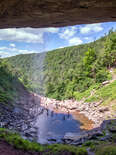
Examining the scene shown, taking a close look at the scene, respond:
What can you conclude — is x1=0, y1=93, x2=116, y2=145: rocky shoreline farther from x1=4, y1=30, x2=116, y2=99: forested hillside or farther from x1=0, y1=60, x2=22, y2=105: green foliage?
x1=4, y1=30, x2=116, y2=99: forested hillside

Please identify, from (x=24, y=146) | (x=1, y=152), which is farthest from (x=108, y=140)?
(x=1, y=152)

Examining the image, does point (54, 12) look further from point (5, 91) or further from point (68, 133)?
point (5, 91)

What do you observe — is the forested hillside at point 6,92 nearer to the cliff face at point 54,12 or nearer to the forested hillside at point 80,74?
the forested hillside at point 80,74

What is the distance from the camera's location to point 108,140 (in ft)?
22.1

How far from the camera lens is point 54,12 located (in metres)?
5.26

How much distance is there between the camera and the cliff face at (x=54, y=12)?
4.77m

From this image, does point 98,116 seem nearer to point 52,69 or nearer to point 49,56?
point 52,69

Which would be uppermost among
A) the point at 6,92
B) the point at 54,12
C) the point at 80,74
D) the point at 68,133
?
the point at 54,12

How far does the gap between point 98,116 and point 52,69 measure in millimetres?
34307

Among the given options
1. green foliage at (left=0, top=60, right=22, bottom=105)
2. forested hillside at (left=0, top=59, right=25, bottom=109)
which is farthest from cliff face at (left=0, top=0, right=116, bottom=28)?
green foliage at (left=0, top=60, right=22, bottom=105)

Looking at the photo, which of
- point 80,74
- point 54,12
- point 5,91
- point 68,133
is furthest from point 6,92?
point 80,74

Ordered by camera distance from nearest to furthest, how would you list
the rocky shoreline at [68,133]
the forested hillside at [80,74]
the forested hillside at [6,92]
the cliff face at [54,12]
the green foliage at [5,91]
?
the cliff face at [54,12] < the rocky shoreline at [68,133] < the forested hillside at [6,92] < the green foliage at [5,91] < the forested hillside at [80,74]

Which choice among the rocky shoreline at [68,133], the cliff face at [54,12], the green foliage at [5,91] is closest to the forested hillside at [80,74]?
the green foliage at [5,91]

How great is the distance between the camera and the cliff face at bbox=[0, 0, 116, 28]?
188 inches
